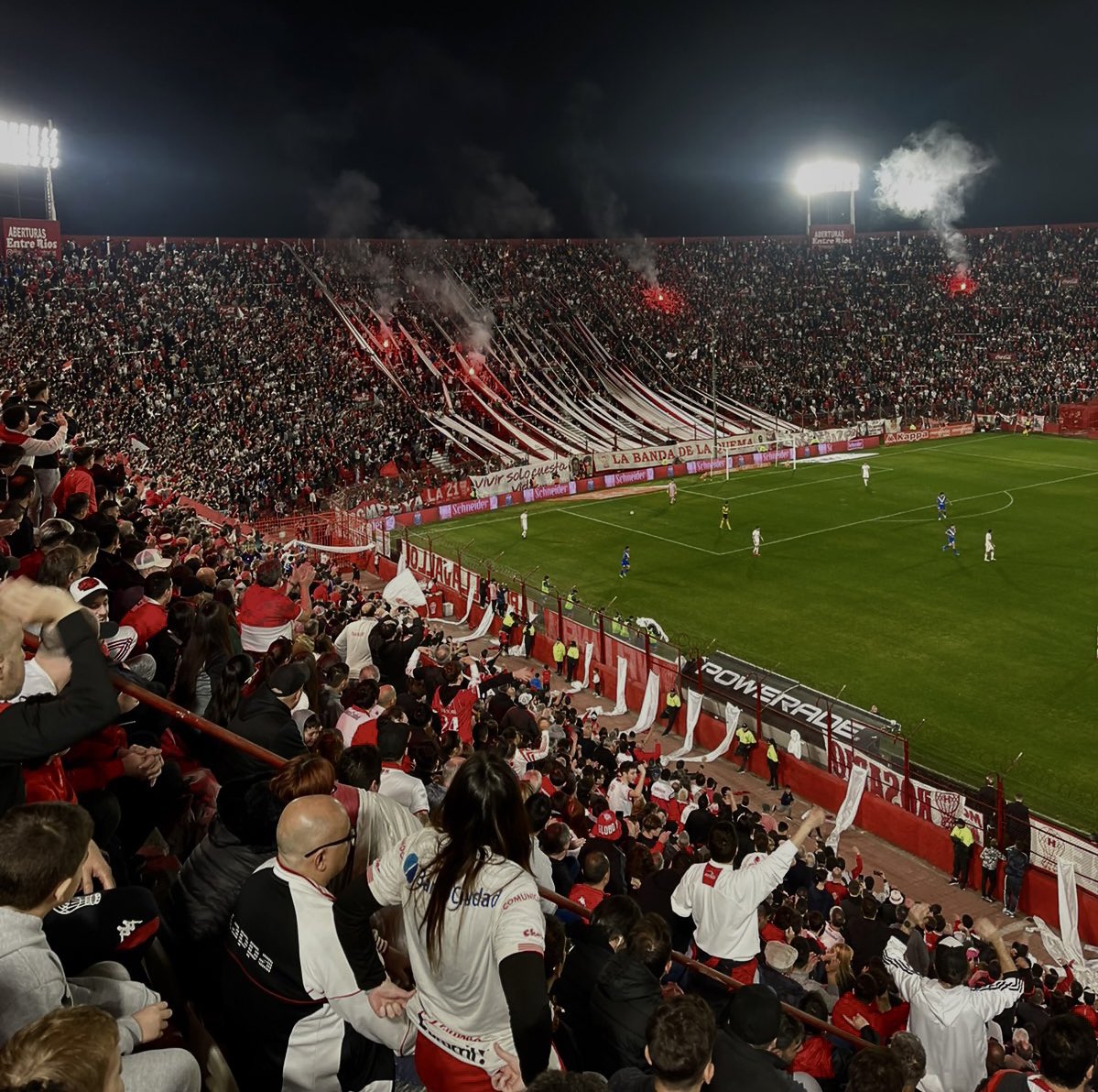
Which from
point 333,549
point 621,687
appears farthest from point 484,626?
point 333,549

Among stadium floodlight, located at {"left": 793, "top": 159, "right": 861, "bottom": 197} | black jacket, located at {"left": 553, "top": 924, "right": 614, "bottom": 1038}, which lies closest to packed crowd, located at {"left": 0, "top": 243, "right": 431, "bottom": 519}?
black jacket, located at {"left": 553, "top": 924, "right": 614, "bottom": 1038}

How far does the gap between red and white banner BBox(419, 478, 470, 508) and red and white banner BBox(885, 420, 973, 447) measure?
29.7 m

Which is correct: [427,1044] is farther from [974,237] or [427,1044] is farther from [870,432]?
[974,237]

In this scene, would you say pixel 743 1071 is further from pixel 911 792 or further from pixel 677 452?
pixel 677 452

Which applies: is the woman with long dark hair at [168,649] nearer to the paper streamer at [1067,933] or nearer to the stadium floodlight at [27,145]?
the paper streamer at [1067,933]

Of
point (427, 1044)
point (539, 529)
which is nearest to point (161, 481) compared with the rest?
point (539, 529)

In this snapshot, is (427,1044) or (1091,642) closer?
(427,1044)

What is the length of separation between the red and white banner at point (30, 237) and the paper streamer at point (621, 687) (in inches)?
1866

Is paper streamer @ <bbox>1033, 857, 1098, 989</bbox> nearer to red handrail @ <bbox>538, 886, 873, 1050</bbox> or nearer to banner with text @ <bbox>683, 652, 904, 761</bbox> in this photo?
banner with text @ <bbox>683, 652, 904, 761</bbox>

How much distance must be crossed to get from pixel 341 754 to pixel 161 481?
1083 inches

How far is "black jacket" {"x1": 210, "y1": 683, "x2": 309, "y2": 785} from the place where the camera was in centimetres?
561

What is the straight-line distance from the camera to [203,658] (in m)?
7.10

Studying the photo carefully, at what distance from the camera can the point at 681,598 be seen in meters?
30.2

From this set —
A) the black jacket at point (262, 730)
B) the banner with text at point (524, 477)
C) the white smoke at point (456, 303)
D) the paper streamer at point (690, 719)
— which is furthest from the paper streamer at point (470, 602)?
the white smoke at point (456, 303)
